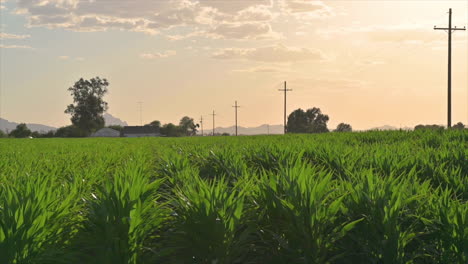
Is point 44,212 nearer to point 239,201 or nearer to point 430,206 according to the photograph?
point 239,201

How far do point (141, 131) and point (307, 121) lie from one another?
56.3 meters

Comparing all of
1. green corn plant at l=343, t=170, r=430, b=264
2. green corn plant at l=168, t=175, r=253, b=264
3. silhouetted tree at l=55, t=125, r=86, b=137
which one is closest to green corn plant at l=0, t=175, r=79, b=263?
green corn plant at l=168, t=175, r=253, b=264

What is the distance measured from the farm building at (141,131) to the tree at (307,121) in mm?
46035

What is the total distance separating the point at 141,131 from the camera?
6112 inches

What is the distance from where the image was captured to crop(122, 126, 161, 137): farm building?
154 meters

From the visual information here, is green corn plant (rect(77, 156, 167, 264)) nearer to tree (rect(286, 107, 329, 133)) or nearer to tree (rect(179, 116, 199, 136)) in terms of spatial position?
tree (rect(286, 107, 329, 133))

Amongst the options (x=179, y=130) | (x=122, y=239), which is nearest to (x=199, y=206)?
(x=122, y=239)

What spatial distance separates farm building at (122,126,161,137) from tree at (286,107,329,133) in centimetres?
4604

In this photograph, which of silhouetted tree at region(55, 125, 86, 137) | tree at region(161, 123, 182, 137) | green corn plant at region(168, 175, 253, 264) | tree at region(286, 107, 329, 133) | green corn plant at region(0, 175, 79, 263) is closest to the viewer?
green corn plant at region(0, 175, 79, 263)

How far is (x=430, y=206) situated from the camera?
14.9 ft

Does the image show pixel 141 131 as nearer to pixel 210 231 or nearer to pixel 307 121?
pixel 307 121

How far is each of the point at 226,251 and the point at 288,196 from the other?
82 centimetres

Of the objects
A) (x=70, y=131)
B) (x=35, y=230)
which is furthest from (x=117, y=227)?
(x=70, y=131)

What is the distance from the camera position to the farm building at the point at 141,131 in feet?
505
